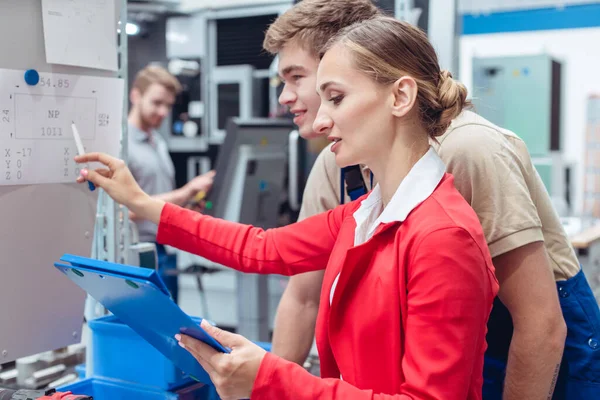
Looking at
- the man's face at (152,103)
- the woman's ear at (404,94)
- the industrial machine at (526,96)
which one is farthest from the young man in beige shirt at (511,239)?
the industrial machine at (526,96)

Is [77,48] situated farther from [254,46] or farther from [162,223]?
[254,46]

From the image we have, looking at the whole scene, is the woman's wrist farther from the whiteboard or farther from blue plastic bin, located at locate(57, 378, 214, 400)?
blue plastic bin, located at locate(57, 378, 214, 400)

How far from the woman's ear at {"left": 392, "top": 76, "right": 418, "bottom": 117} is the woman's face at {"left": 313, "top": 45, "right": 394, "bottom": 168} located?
12 mm

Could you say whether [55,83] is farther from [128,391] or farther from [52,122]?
[128,391]

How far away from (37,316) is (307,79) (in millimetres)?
829

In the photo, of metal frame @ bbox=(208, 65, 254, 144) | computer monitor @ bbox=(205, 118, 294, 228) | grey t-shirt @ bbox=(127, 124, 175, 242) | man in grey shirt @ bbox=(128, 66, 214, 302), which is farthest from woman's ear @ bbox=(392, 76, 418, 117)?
metal frame @ bbox=(208, 65, 254, 144)

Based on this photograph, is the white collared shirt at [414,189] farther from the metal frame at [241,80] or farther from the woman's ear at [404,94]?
the metal frame at [241,80]

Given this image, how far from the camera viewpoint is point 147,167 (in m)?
4.08

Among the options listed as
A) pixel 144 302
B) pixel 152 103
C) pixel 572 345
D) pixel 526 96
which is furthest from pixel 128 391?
pixel 526 96

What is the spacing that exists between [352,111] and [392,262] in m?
0.28

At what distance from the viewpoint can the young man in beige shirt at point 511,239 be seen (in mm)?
1315

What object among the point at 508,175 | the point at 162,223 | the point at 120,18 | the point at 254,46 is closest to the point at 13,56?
the point at 120,18

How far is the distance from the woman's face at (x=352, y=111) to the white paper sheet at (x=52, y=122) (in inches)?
25.2

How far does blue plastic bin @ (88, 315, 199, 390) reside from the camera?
1.37 meters
